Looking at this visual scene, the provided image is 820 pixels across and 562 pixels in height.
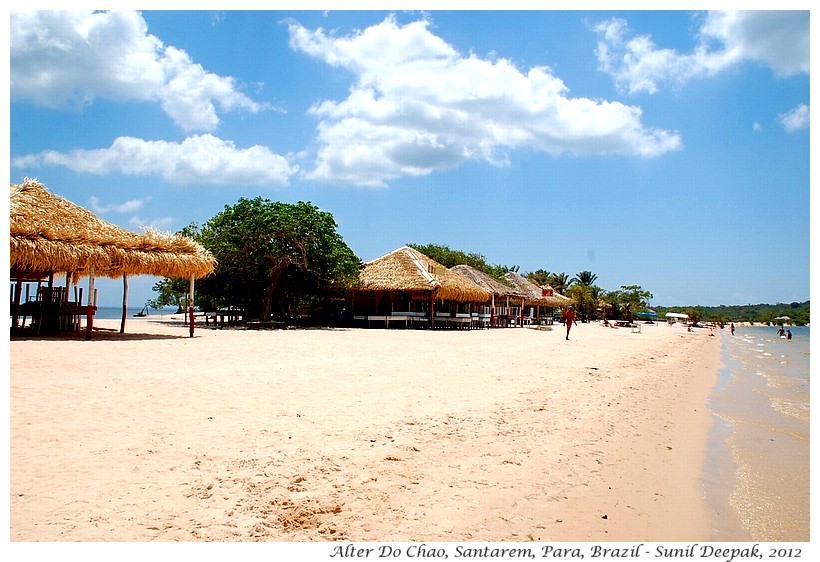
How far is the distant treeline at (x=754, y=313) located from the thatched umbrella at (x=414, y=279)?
4274 cm

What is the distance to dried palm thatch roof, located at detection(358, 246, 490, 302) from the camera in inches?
888

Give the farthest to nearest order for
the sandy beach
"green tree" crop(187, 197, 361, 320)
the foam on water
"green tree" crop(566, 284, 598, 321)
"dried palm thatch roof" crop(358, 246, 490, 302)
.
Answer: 1. "green tree" crop(566, 284, 598, 321)
2. "dried palm thatch roof" crop(358, 246, 490, 302)
3. "green tree" crop(187, 197, 361, 320)
4. the foam on water
5. the sandy beach

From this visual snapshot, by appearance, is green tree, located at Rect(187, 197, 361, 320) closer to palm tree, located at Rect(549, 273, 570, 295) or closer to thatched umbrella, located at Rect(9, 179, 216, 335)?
thatched umbrella, located at Rect(9, 179, 216, 335)

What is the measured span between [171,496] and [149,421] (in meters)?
1.70

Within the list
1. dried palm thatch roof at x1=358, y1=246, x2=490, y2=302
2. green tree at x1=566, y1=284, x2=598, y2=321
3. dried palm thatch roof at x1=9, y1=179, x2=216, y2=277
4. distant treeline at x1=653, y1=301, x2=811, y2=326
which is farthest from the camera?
distant treeline at x1=653, y1=301, x2=811, y2=326

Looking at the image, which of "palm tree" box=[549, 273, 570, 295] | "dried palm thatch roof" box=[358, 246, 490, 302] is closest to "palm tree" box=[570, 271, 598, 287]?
"palm tree" box=[549, 273, 570, 295]

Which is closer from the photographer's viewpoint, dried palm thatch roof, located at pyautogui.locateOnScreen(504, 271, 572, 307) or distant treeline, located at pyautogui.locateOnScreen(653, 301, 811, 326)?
dried palm thatch roof, located at pyautogui.locateOnScreen(504, 271, 572, 307)

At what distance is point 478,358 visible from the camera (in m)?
10.8

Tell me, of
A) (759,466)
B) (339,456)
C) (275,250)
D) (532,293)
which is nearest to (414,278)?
(275,250)

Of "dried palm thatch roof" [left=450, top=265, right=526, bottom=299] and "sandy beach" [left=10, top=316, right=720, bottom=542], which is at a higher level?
"dried palm thatch roof" [left=450, top=265, right=526, bottom=299]

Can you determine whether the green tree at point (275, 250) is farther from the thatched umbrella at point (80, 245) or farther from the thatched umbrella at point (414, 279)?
the thatched umbrella at point (80, 245)
